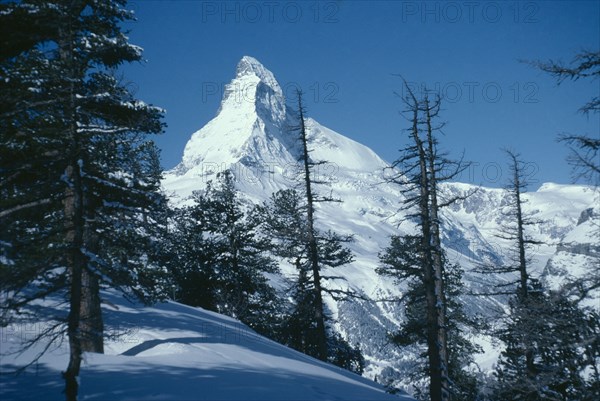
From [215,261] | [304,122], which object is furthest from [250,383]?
[215,261]

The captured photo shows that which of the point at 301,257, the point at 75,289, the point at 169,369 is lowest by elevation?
the point at 169,369

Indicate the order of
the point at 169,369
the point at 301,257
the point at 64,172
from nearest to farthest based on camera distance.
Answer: the point at 64,172 < the point at 169,369 < the point at 301,257

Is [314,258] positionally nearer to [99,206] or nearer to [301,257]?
[301,257]

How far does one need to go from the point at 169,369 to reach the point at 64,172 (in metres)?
4.88

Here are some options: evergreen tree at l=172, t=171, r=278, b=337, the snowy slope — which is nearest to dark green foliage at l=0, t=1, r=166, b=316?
the snowy slope

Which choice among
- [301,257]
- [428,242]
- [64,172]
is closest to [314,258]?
[301,257]

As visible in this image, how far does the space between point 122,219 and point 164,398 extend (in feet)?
11.4

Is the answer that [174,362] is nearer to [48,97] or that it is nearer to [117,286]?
[117,286]

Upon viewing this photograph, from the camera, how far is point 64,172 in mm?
7199

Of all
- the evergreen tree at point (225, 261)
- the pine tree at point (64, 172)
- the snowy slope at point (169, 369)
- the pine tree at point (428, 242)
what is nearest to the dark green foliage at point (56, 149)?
the pine tree at point (64, 172)

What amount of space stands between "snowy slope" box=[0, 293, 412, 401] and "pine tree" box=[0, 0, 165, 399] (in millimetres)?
655

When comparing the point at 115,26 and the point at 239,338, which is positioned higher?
the point at 115,26

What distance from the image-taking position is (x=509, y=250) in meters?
14.5

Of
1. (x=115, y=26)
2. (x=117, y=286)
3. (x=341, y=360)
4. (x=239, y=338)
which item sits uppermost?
(x=115, y=26)
